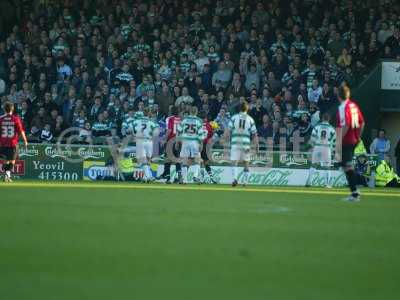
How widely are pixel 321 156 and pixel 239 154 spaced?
2802mm

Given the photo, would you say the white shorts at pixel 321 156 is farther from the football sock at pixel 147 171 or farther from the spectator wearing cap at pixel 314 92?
the football sock at pixel 147 171

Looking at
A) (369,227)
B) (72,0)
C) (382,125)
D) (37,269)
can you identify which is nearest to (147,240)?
(37,269)

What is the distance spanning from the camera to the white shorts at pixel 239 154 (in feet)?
79.3

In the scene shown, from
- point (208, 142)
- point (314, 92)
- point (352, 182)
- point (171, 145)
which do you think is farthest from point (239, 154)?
point (352, 182)

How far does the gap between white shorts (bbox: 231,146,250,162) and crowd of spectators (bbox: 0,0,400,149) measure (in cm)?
277

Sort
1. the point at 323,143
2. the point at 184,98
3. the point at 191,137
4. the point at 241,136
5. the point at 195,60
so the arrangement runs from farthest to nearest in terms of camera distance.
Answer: the point at 195,60, the point at 184,98, the point at 191,137, the point at 323,143, the point at 241,136

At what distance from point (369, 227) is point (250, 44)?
1679cm

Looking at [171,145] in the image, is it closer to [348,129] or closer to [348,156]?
[348,129]

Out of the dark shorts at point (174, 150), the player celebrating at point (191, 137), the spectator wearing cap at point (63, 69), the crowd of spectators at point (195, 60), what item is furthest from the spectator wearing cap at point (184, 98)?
the spectator wearing cap at point (63, 69)

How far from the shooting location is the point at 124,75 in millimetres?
29031

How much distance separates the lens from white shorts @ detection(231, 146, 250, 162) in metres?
24.2

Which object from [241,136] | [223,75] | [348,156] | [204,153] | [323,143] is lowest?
[204,153]

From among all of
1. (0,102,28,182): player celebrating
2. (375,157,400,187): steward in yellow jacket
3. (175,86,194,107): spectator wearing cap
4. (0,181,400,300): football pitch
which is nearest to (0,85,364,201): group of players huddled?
(0,102,28,182): player celebrating

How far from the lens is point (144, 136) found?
86.3 feet
